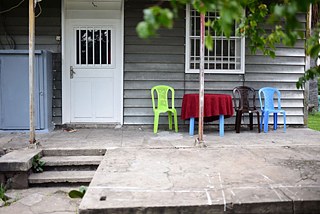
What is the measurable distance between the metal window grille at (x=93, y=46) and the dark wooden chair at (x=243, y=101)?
7.77 ft

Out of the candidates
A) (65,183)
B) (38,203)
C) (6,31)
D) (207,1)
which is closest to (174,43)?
(6,31)

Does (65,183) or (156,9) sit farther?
(65,183)

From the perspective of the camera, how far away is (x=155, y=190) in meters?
2.85

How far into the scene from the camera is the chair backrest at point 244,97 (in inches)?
240

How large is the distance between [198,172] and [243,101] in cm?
307

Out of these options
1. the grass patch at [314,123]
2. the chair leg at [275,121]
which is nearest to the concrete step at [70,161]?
the chair leg at [275,121]

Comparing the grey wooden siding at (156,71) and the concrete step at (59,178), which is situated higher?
the grey wooden siding at (156,71)

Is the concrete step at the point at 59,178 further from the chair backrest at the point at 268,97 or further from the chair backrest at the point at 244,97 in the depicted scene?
the chair backrest at the point at 268,97

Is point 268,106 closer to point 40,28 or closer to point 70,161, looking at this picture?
point 70,161

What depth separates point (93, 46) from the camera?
626 centimetres

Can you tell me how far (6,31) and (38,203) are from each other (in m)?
3.76

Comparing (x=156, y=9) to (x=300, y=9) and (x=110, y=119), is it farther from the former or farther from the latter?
(x=110, y=119)

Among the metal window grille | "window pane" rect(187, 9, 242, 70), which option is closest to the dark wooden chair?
"window pane" rect(187, 9, 242, 70)

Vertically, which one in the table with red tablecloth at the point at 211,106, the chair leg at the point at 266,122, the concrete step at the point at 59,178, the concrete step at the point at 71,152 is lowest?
the concrete step at the point at 59,178
